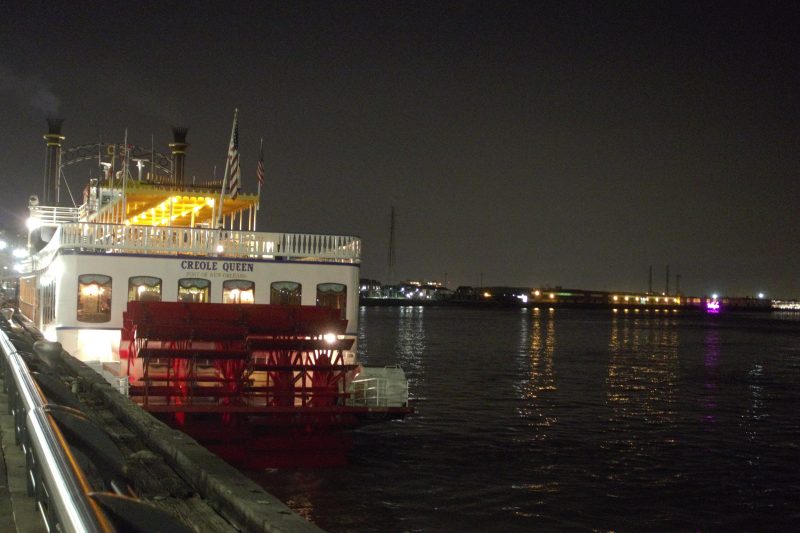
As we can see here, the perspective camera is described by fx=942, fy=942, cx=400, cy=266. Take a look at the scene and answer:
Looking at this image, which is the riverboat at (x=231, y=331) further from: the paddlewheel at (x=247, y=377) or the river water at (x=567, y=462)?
the river water at (x=567, y=462)

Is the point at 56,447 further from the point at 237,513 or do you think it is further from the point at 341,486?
the point at 341,486

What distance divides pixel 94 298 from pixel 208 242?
236cm

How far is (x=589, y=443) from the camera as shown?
21.5m

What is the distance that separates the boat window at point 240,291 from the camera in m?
18.3

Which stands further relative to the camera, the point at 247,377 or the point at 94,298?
the point at 94,298

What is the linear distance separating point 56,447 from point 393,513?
10.8 m

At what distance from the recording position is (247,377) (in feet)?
54.0

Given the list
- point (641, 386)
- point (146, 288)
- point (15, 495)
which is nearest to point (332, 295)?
point (146, 288)

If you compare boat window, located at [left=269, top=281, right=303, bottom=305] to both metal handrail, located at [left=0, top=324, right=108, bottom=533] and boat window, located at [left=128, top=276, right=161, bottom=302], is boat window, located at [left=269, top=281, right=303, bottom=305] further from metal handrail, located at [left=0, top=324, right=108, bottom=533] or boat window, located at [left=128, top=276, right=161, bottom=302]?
metal handrail, located at [left=0, top=324, right=108, bottom=533]

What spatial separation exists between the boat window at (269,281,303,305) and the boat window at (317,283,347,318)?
0.39 m

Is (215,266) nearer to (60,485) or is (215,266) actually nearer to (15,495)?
(15,495)

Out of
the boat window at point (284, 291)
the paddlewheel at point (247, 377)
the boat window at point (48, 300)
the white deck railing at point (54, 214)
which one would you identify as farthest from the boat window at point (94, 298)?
the white deck railing at point (54, 214)

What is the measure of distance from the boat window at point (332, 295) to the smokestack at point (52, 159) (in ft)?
65.8

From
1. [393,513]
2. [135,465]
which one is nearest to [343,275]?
[393,513]
